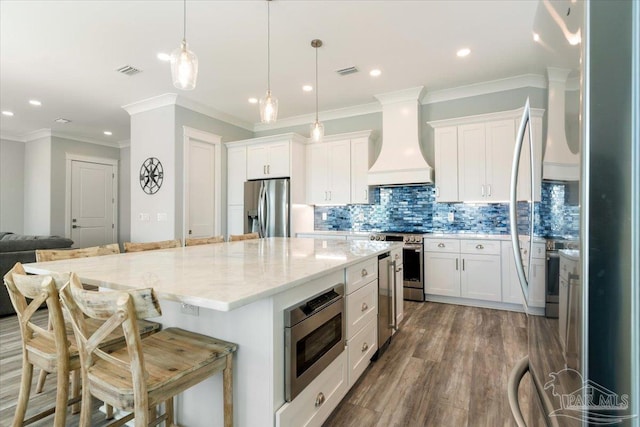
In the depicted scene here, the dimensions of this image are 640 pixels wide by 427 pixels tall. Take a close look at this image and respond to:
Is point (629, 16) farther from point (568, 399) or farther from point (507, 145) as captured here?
point (507, 145)

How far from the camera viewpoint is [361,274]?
210 centimetres

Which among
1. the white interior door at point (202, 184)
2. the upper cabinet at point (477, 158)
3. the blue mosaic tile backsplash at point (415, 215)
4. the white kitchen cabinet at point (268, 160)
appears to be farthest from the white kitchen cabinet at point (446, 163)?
the white interior door at point (202, 184)

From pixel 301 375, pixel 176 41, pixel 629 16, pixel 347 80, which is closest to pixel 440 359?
pixel 301 375

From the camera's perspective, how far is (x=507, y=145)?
3.88 meters

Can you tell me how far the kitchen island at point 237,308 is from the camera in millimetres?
1153

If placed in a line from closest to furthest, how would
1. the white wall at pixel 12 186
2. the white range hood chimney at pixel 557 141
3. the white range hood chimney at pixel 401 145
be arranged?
the white range hood chimney at pixel 557 141 → the white range hood chimney at pixel 401 145 → the white wall at pixel 12 186

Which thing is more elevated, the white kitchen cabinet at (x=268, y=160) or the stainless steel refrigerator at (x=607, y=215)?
the white kitchen cabinet at (x=268, y=160)

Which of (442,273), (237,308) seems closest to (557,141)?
(237,308)

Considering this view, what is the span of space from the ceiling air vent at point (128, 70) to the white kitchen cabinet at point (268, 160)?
6.51ft

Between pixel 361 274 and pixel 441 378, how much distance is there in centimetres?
98

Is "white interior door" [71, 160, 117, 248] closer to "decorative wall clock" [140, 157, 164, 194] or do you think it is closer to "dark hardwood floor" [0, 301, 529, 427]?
"decorative wall clock" [140, 157, 164, 194]

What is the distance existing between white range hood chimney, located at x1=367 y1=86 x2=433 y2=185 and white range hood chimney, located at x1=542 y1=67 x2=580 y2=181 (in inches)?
143

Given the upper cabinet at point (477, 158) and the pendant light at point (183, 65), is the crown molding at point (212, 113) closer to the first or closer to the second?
the pendant light at point (183, 65)

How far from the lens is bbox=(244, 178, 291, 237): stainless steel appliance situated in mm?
4957
